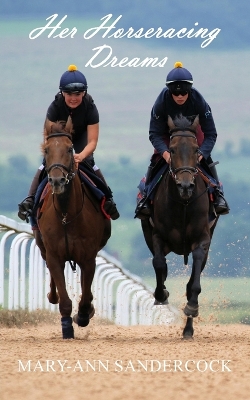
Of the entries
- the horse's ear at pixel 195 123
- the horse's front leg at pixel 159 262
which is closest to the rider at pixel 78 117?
the horse's front leg at pixel 159 262

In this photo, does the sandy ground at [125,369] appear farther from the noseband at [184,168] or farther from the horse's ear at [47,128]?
the horse's ear at [47,128]

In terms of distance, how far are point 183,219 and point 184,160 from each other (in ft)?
2.91

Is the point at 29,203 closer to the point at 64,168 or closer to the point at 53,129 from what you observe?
the point at 53,129

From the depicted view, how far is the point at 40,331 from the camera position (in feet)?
43.0

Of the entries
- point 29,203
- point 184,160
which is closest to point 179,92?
point 184,160

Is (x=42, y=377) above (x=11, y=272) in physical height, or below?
below

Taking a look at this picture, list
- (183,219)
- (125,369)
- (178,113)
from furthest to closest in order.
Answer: (178,113)
(183,219)
(125,369)

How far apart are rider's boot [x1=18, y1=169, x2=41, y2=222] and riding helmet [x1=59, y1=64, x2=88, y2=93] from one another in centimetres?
109

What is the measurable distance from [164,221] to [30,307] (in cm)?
371

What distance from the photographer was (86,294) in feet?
36.6

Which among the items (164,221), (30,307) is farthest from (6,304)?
(164,221)

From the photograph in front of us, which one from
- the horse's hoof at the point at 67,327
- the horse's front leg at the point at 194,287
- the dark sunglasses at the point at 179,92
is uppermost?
the dark sunglasses at the point at 179,92

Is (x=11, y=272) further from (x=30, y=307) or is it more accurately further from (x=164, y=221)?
(x=164, y=221)

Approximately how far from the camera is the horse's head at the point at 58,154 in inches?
392
